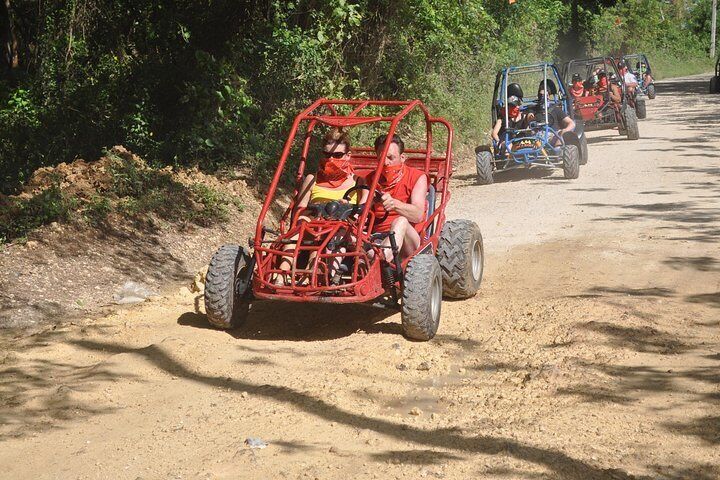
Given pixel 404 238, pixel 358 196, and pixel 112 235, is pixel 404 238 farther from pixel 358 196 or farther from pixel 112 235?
pixel 112 235

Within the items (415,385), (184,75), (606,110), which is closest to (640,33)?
(606,110)

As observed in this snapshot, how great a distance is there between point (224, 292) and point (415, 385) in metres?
1.81

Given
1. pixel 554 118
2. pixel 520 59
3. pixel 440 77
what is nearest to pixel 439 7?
pixel 440 77

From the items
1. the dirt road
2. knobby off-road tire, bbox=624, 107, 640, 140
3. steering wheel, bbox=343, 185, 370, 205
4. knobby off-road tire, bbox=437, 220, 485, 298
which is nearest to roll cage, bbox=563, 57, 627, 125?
knobby off-road tire, bbox=624, 107, 640, 140

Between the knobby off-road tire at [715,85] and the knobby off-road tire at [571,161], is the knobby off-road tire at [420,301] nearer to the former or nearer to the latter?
the knobby off-road tire at [571,161]

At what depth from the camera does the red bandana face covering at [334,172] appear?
311 inches

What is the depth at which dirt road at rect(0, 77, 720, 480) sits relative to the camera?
4.75 metres

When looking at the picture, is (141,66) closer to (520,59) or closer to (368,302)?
(368,302)

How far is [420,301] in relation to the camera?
22.2ft

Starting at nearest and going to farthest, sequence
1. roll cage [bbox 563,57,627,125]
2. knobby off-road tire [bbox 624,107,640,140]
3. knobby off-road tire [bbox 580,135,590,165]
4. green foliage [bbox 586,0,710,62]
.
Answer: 1. knobby off-road tire [bbox 580,135,590,165]
2. knobby off-road tire [bbox 624,107,640,140]
3. roll cage [bbox 563,57,627,125]
4. green foliage [bbox 586,0,710,62]

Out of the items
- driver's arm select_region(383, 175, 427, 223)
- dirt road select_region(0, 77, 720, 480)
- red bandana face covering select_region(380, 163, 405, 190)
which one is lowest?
dirt road select_region(0, 77, 720, 480)

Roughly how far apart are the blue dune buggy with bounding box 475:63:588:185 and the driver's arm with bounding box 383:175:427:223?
7.42 meters

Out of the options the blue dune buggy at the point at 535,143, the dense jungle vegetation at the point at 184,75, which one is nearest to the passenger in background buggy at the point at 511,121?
the blue dune buggy at the point at 535,143

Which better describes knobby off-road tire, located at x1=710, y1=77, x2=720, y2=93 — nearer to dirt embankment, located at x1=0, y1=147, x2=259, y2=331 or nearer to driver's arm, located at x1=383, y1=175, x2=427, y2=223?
dirt embankment, located at x1=0, y1=147, x2=259, y2=331
